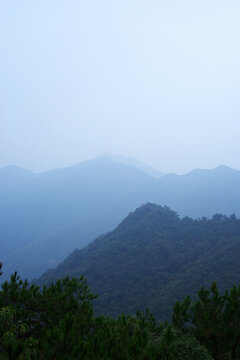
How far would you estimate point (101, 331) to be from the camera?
660 centimetres

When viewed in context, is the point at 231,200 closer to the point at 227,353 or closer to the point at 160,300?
the point at 160,300

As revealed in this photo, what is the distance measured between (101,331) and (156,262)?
166 feet

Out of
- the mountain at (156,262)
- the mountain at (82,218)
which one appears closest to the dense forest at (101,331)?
the mountain at (156,262)

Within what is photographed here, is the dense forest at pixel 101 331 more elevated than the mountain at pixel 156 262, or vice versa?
the dense forest at pixel 101 331

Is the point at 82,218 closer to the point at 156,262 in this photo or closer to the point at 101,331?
the point at 156,262

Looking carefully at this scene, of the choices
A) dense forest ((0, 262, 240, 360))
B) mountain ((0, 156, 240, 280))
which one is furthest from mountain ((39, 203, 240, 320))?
mountain ((0, 156, 240, 280))

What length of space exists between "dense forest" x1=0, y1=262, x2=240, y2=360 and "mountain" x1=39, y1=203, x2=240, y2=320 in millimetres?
29362

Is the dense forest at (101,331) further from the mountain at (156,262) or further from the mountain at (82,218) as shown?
the mountain at (82,218)

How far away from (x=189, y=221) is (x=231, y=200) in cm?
7477

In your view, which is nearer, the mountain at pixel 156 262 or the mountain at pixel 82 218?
the mountain at pixel 156 262

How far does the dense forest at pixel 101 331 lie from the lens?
4758 millimetres

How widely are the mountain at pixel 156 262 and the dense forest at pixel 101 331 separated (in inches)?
1156

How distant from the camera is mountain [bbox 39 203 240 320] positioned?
40.5 m

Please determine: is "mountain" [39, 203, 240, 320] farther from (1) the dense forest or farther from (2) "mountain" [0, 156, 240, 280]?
(2) "mountain" [0, 156, 240, 280]
